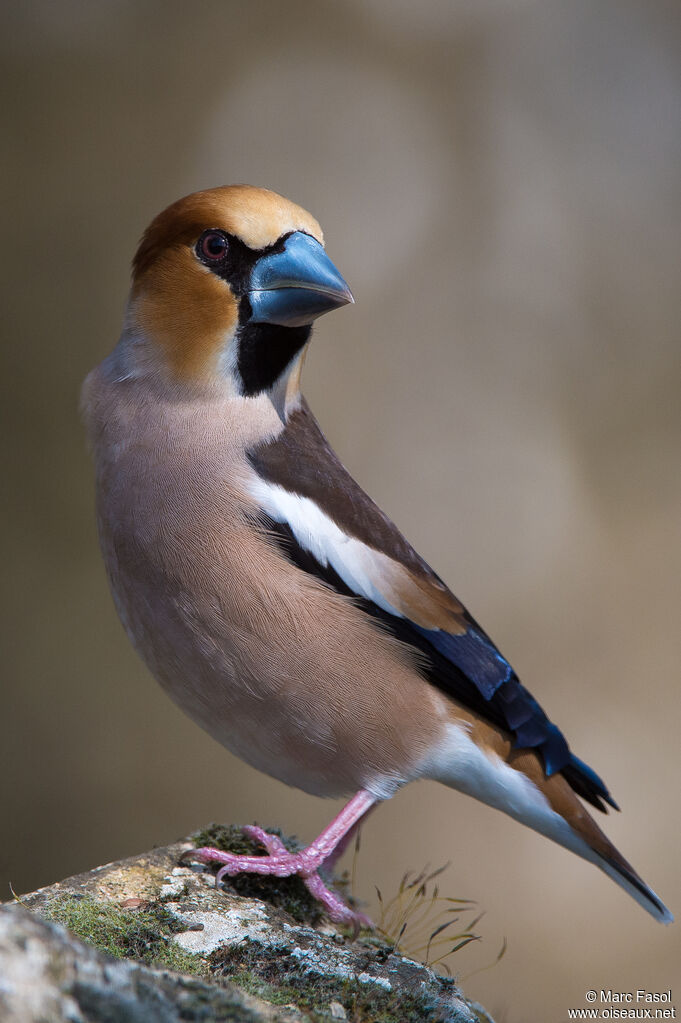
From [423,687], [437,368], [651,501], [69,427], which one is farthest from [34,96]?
[423,687]

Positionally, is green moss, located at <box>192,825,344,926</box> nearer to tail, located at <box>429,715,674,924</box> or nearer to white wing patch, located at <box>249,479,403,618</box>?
tail, located at <box>429,715,674,924</box>

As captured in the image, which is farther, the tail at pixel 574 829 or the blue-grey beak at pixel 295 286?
the tail at pixel 574 829

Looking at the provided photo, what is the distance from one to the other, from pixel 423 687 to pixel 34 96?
5792 mm

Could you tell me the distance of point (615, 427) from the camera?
7164 mm

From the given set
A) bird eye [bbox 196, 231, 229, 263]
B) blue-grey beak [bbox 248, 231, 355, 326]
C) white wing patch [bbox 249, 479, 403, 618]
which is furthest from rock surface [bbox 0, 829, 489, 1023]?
bird eye [bbox 196, 231, 229, 263]

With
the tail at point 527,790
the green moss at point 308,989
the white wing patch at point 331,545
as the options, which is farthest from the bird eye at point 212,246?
the green moss at point 308,989

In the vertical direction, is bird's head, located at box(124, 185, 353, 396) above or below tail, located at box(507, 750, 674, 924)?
above

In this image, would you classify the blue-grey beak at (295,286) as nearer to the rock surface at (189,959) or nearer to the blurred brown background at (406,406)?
the rock surface at (189,959)

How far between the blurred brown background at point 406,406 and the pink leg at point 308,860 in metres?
3.59

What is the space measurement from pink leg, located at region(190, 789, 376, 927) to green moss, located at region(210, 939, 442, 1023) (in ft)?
1.34

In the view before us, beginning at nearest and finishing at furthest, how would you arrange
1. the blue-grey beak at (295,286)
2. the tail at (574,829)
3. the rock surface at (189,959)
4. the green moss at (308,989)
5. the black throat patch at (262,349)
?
1. the rock surface at (189,959)
2. the green moss at (308,989)
3. the blue-grey beak at (295,286)
4. the black throat patch at (262,349)
5. the tail at (574,829)

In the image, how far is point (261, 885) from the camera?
2.69 metres

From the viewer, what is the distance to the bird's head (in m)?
2.77

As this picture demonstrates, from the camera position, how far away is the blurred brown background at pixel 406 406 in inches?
248
